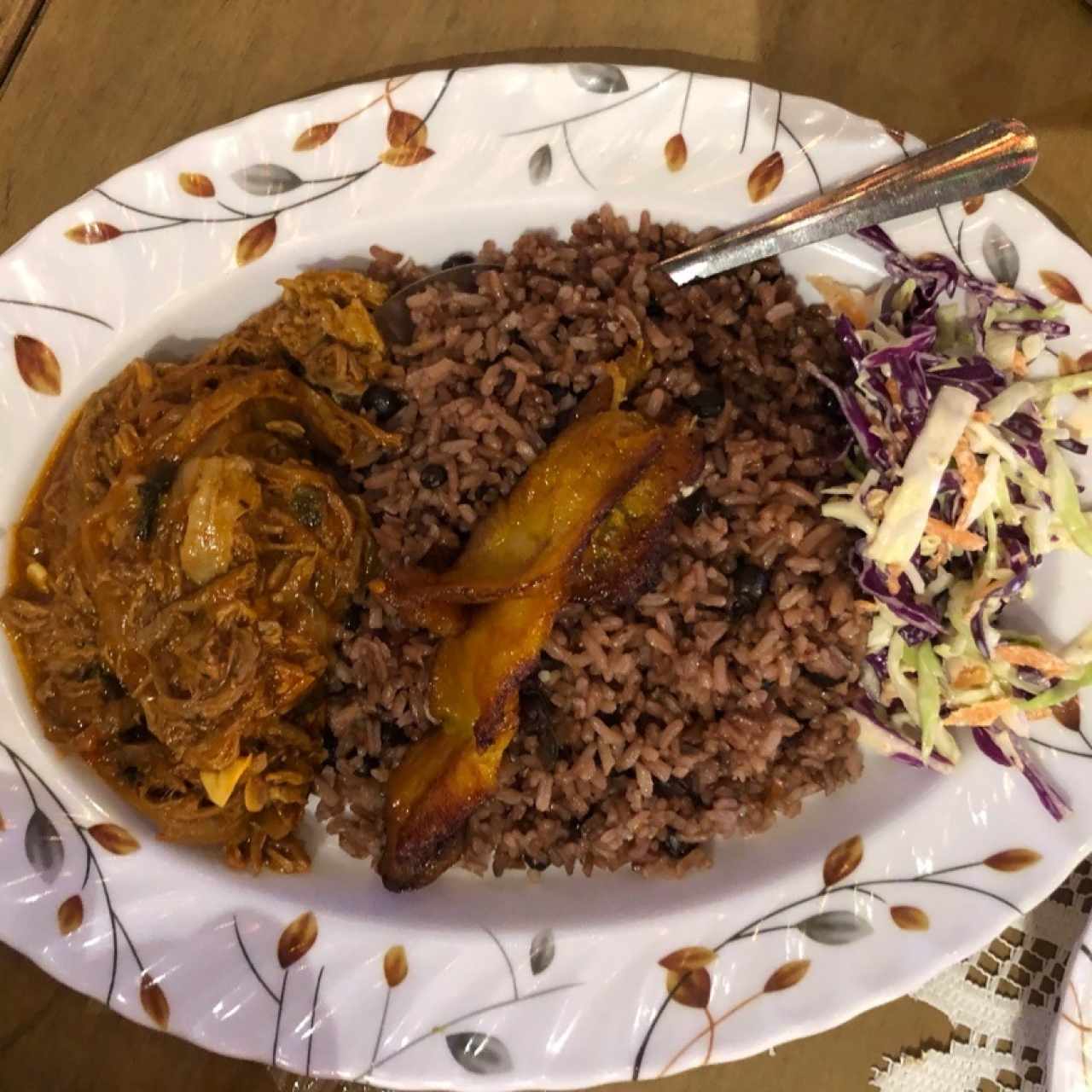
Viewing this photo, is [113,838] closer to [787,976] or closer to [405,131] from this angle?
[787,976]

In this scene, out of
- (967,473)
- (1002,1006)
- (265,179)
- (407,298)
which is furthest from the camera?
(1002,1006)

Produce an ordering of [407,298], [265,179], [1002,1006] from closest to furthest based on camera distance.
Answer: [265,179] < [407,298] < [1002,1006]

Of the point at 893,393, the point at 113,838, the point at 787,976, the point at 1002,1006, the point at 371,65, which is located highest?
the point at 371,65

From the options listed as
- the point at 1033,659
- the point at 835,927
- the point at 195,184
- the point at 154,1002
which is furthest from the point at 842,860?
the point at 195,184

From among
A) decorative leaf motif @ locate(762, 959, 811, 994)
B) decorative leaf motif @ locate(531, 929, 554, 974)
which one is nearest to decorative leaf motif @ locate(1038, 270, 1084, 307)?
decorative leaf motif @ locate(762, 959, 811, 994)

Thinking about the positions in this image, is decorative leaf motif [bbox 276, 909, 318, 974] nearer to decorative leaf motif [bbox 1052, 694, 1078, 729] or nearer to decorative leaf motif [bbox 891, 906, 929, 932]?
decorative leaf motif [bbox 891, 906, 929, 932]

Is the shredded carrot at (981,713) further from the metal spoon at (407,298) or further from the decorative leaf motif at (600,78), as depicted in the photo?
the decorative leaf motif at (600,78)

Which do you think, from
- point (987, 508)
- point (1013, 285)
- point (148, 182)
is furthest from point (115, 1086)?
point (1013, 285)

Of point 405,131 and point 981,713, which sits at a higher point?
point 405,131
